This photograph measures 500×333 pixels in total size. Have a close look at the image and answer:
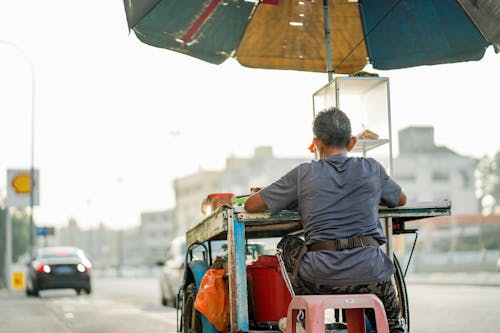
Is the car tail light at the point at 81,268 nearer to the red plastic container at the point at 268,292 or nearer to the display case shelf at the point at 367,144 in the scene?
the display case shelf at the point at 367,144

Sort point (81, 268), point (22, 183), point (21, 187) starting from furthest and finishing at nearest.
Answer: point (22, 183)
point (21, 187)
point (81, 268)

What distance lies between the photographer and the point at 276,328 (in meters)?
6.02

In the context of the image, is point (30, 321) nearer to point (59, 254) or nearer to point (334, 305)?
point (334, 305)

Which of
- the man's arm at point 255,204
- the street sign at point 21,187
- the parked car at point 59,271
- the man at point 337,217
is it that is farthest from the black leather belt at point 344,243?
the street sign at point 21,187

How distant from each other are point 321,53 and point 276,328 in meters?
4.60

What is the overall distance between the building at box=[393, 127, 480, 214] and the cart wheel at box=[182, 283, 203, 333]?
101 metres

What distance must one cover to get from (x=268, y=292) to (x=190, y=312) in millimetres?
1131

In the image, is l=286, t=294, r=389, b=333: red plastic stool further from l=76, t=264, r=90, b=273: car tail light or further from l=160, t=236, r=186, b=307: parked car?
l=76, t=264, r=90, b=273: car tail light

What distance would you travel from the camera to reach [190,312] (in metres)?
7.06

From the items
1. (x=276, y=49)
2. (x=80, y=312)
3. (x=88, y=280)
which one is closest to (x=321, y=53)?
(x=276, y=49)

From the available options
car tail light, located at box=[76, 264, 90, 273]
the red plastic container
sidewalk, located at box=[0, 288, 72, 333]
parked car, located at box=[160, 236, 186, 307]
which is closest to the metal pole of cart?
the red plastic container

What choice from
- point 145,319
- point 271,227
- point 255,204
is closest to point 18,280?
point 145,319

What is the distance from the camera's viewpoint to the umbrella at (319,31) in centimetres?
865

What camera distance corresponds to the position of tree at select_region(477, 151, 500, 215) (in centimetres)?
12625
